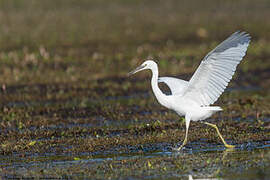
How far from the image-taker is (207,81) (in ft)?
34.5

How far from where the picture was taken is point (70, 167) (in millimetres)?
9141

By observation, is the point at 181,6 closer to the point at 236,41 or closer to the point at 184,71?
the point at 184,71

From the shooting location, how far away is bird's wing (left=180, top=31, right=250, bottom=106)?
10070 mm

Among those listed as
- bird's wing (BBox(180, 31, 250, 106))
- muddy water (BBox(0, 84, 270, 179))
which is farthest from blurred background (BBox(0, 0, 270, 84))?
bird's wing (BBox(180, 31, 250, 106))

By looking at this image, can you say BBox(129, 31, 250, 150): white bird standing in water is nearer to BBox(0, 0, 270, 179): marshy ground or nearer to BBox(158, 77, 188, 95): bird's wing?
BBox(158, 77, 188, 95): bird's wing

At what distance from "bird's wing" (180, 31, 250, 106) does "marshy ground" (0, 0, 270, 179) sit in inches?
38.7

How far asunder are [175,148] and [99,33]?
21165 mm

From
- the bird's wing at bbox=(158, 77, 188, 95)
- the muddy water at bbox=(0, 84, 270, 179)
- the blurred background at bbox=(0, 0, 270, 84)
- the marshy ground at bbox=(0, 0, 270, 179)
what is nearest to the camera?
the muddy water at bbox=(0, 84, 270, 179)

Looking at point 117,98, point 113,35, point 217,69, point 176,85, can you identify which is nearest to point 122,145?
point 176,85

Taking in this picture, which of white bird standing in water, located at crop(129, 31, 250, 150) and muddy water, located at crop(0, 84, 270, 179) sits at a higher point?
white bird standing in water, located at crop(129, 31, 250, 150)

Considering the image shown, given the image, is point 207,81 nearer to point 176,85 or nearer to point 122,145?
point 176,85

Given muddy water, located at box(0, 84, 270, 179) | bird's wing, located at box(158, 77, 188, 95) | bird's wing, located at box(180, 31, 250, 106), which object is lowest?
muddy water, located at box(0, 84, 270, 179)

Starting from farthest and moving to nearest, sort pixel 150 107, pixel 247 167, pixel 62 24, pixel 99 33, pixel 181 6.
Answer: pixel 181 6, pixel 62 24, pixel 99 33, pixel 150 107, pixel 247 167

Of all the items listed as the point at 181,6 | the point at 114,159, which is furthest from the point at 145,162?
the point at 181,6
